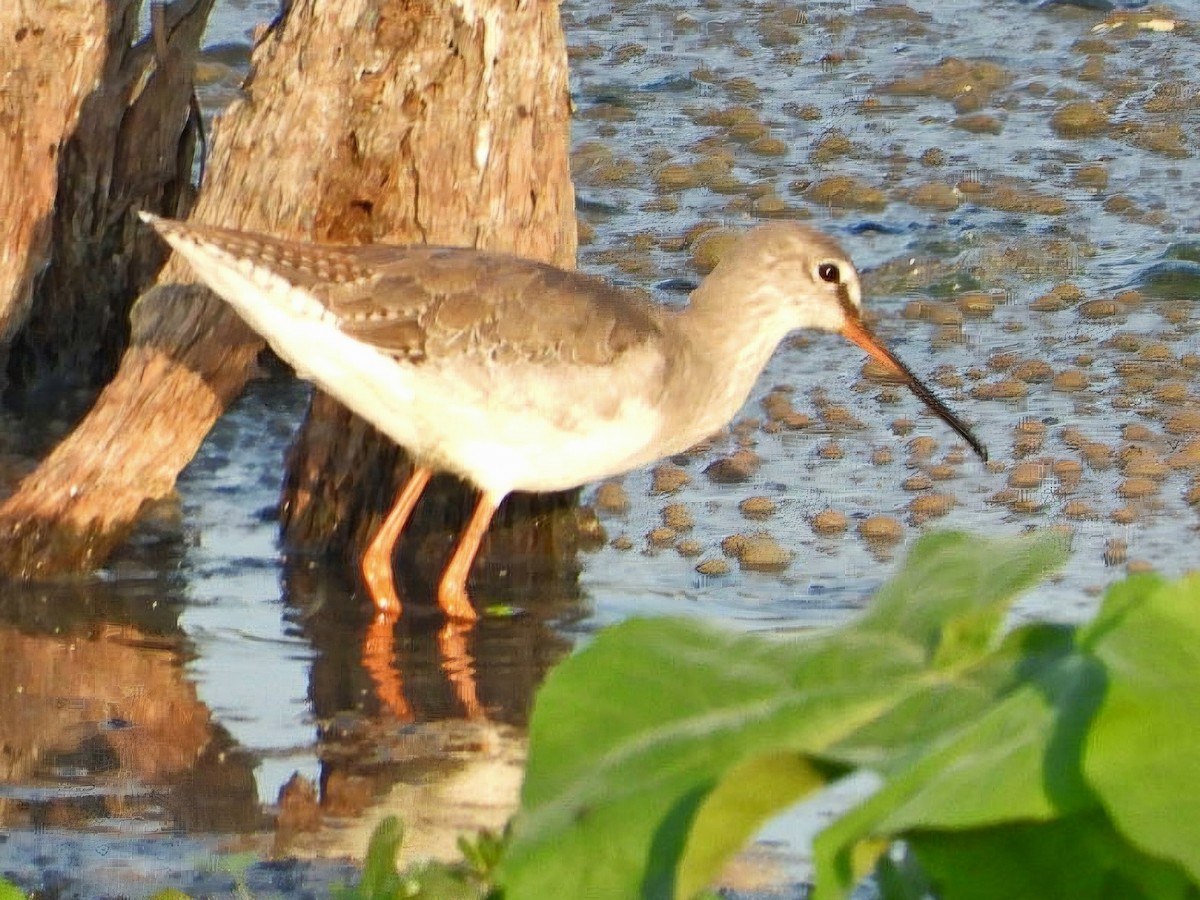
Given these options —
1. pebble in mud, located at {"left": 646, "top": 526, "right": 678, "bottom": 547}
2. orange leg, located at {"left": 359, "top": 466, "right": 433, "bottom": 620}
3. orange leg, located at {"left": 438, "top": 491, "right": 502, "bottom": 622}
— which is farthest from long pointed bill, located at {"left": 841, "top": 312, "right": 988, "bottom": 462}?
orange leg, located at {"left": 359, "top": 466, "right": 433, "bottom": 620}

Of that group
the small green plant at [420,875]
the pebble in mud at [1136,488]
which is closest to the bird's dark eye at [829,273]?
the pebble in mud at [1136,488]

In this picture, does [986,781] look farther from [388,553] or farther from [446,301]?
[388,553]

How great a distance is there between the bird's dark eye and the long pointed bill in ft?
0.50

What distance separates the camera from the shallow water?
457 centimetres

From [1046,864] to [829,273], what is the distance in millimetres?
5338

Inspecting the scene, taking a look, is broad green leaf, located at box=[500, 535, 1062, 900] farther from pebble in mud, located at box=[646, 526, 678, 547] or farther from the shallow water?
pebble in mud, located at box=[646, 526, 678, 547]

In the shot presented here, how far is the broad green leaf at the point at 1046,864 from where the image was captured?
0.98 metres

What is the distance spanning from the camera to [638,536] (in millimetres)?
6320

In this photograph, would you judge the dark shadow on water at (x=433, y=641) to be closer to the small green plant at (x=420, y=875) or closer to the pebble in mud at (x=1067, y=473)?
the pebble in mud at (x=1067, y=473)

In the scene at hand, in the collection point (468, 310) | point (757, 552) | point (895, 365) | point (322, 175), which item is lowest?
point (757, 552)

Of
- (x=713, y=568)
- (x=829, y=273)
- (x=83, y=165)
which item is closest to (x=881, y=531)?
(x=713, y=568)

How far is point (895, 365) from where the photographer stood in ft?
21.4

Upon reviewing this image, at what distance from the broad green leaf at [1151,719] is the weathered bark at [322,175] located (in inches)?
185

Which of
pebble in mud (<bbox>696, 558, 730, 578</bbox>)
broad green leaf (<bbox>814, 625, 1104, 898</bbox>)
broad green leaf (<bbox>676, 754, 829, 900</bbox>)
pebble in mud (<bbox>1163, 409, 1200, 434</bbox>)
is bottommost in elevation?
pebble in mud (<bbox>696, 558, 730, 578</bbox>)
